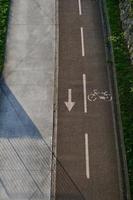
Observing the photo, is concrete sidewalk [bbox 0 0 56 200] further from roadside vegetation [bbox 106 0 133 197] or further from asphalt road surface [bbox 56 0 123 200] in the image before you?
roadside vegetation [bbox 106 0 133 197]

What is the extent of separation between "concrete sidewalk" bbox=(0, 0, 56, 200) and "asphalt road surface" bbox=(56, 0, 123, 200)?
0.89m

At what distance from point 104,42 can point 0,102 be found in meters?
10.6

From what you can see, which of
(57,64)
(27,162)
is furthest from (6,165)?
(57,64)

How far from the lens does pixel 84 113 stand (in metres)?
32.4

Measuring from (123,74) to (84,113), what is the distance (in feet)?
15.6

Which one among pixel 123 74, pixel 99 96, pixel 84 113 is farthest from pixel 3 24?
pixel 84 113

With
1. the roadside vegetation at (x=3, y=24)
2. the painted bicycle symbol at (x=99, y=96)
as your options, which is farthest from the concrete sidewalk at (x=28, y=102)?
the painted bicycle symbol at (x=99, y=96)

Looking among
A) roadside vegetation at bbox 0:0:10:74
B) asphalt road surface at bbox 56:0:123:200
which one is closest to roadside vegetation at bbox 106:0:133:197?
asphalt road surface at bbox 56:0:123:200

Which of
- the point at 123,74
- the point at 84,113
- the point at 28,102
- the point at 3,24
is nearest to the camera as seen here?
the point at 84,113

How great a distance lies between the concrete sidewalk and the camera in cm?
2811

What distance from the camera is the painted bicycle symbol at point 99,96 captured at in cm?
3347

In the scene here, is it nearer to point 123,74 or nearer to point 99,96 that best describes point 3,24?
point 99,96

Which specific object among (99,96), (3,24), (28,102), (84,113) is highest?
(3,24)

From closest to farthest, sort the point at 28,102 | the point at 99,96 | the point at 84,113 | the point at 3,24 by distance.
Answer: the point at 84,113 < the point at 28,102 < the point at 99,96 < the point at 3,24
